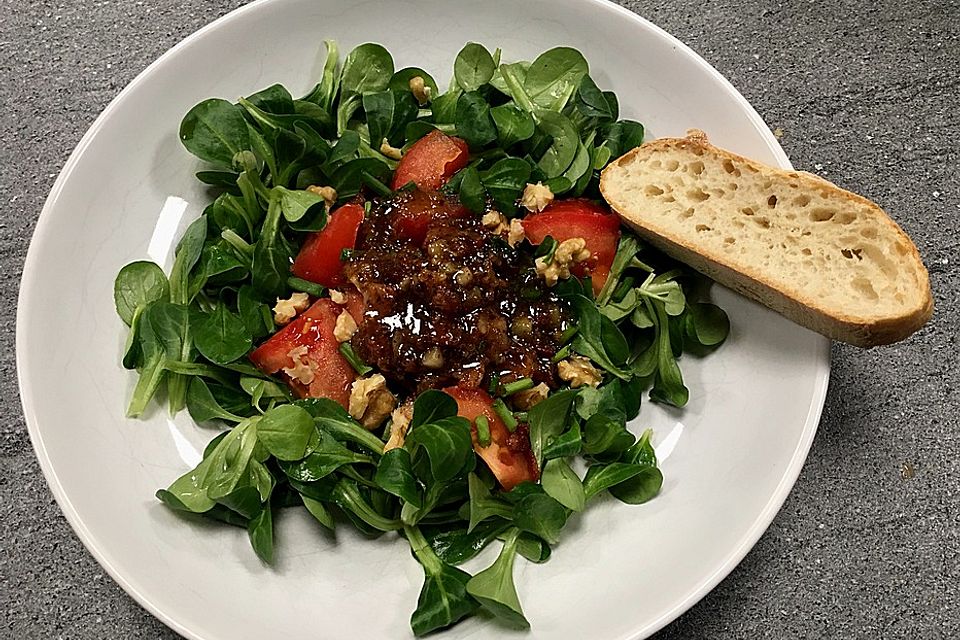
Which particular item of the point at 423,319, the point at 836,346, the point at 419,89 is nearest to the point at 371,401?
the point at 423,319

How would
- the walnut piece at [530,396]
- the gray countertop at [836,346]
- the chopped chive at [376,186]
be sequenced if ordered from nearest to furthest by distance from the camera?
the walnut piece at [530,396]
the chopped chive at [376,186]
the gray countertop at [836,346]

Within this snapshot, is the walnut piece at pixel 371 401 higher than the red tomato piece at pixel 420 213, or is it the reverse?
the red tomato piece at pixel 420 213

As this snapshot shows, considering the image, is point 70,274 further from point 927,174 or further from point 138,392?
point 927,174

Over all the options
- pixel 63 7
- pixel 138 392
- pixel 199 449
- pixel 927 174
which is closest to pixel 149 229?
pixel 138 392

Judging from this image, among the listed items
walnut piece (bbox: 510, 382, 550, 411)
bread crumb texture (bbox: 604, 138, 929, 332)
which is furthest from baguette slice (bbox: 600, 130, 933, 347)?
walnut piece (bbox: 510, 382, 550, 411)

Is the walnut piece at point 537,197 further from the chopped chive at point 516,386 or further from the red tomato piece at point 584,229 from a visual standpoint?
the chopped chive at point 516,386

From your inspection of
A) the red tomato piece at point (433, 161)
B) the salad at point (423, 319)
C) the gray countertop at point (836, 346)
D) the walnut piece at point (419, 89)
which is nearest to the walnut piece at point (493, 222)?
the salad at point (423, 319)

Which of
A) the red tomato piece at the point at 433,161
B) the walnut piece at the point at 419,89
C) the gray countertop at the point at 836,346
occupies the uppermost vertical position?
the walnut piece at the point at 419,89
